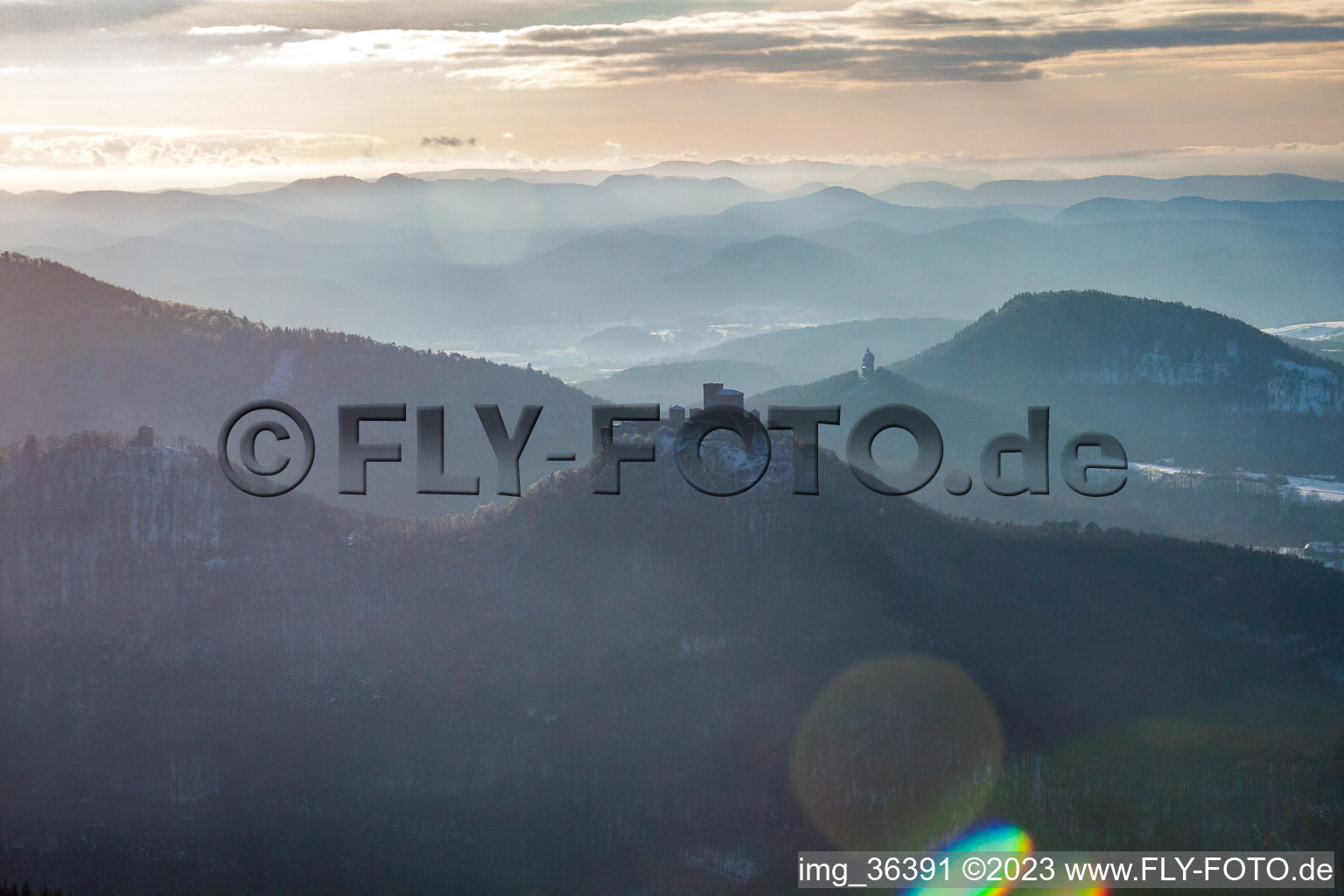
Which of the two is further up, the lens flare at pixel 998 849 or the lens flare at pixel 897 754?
the lens flare at pixel 897 754

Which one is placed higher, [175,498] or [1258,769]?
[175,498]

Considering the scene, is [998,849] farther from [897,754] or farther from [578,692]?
[578,692]

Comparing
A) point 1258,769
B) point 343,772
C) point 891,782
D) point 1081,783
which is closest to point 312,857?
point 343,772

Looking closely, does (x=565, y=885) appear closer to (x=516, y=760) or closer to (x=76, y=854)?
(x=516, y=760)

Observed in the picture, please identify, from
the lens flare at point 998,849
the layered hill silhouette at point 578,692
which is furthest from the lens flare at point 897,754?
the lens flare at point 998,849

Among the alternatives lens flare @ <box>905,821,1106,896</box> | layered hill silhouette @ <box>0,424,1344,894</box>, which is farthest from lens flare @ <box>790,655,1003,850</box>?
lens flare @ <box>905,821,1106,896</box>

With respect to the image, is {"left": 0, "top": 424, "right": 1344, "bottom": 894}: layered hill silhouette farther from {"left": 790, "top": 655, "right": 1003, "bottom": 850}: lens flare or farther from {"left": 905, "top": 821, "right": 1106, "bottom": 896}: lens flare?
{"left": 905, "top": 821, "right": 1106, "bottom": 896}: lens flare

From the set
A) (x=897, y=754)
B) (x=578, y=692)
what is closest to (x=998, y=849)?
(x=897, y=754)

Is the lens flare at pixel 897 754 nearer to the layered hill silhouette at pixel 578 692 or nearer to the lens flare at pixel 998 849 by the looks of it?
the layered hill silhouette at pixel 578 692

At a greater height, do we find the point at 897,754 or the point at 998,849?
the point at 897,754
